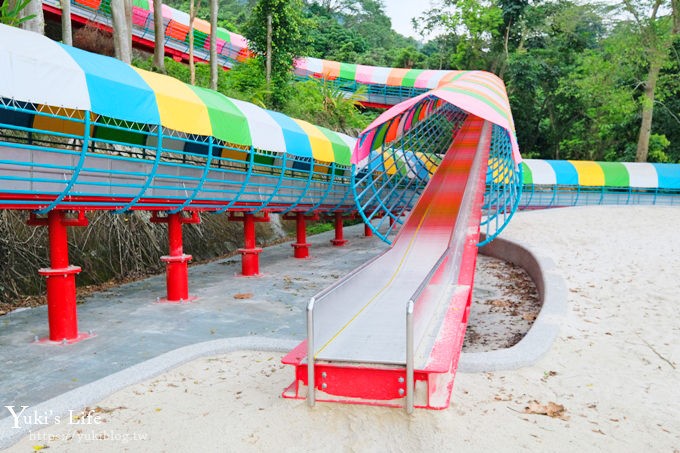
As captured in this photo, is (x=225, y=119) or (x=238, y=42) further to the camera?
(x=238, y=42)

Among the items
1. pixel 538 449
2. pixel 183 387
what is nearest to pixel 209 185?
pixel 183 387

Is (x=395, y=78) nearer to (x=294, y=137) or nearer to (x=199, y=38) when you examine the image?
(x=199, y=38)

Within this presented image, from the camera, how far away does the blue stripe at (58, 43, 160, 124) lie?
6742mm

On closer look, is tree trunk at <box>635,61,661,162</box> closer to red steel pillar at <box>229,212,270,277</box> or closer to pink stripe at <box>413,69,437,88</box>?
pink stripe at <box>413,69,437,88</box>

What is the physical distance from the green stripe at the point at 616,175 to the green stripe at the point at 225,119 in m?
17.7

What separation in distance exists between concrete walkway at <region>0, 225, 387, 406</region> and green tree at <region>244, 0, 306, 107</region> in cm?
937

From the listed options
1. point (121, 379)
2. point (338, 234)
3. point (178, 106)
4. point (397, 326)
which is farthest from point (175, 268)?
point (338, 234)

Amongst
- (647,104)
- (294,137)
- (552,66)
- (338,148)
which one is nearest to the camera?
(294,137)

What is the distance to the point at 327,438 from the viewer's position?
12.7 feet

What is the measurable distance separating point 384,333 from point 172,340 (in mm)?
3219

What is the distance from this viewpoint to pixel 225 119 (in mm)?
9461

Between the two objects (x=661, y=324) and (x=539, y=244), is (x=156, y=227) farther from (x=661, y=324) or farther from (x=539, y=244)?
(x=661, y=324)

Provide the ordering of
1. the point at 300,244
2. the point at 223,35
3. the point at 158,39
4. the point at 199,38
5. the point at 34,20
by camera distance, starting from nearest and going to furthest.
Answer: the point at 34,20
the point at 300,244
the point at 158,39
the point at 199,38
the point at 223,35

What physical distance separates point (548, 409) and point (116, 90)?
6.21 m
